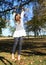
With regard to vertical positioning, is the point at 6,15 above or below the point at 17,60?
above

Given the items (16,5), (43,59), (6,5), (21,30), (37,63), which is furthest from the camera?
(6,5)

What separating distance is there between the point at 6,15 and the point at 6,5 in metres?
0.86

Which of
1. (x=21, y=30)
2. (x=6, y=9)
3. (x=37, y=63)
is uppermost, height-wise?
(x=6, y=9)

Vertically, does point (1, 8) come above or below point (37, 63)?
above

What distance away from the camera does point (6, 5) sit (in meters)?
15.1

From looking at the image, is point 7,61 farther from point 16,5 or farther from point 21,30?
point 16,5

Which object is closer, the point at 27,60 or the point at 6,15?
the point at 27,60

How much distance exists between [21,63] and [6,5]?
5406 millimetres

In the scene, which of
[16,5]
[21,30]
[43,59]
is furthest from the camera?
[16,5]

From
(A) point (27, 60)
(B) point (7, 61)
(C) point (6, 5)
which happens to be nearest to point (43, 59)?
(A) point (27, 60)

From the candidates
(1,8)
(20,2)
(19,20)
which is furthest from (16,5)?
(19,20)

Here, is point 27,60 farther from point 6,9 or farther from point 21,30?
point 6,9

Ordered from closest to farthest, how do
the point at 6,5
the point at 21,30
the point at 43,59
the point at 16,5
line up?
the point at 21,30 < the point at 43,59 < the point at 16,5 < the point at 6,5

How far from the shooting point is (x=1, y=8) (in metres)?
15.6
